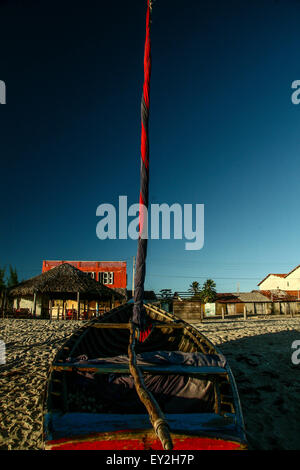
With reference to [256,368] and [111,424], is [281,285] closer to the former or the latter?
[256,368]

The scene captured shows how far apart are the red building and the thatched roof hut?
11012 mm

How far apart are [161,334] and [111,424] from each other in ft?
12.2

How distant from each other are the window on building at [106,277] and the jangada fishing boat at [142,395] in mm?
27160

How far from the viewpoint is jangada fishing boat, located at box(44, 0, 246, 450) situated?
1.90 m

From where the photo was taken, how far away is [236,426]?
215cm

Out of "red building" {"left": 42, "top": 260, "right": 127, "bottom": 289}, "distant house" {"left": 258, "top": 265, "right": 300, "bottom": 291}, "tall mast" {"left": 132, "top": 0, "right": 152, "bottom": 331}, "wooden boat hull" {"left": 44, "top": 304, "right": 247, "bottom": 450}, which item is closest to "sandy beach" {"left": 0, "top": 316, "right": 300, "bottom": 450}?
"wooden boat hull" {"left": 44, "top": 304, "right": 247, "bottom": 450}

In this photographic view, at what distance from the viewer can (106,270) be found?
32.0 metres

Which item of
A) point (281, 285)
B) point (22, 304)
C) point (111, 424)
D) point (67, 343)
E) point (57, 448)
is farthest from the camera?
point (281, 285)

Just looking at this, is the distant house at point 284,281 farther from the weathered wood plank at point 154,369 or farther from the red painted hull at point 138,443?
the red painted hull at point 138,443

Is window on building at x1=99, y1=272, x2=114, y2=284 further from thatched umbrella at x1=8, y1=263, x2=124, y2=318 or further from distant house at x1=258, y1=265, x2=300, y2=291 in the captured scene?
distant house at x1=258, y1=265, x2=300, y2=291

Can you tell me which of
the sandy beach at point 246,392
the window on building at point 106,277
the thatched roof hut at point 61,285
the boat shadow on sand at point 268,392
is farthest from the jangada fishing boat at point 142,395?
the window on building at point 106,277
